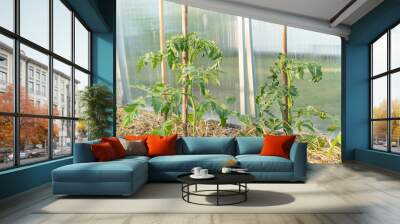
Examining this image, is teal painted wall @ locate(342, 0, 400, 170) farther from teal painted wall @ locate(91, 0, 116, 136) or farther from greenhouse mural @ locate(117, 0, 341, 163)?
teal painted wall @ locate(91, 0, 116, 136)

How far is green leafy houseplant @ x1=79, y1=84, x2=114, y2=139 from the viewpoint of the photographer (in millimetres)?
6824

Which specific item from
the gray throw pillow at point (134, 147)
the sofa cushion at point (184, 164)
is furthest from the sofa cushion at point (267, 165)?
the gray throw pillow at point (134, 147)

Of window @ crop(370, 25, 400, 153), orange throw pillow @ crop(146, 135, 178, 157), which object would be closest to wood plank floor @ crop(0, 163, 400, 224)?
orange throw pillow @ crop(146, 135, 178, 157)

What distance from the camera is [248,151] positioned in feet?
20.0

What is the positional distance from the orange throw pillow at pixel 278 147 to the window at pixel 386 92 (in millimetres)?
2486

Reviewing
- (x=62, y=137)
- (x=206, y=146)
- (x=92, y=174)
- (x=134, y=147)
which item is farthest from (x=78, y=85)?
(x=92, y=174)

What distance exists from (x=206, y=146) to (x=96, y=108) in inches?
85.6

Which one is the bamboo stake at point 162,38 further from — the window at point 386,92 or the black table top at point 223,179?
the black table top at point 223,179

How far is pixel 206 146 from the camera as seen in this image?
6.14m

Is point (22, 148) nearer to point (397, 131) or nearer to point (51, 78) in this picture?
point (51, 78)

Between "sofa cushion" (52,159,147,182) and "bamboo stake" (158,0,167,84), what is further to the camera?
"bamboo stake" (158,0,167,84)

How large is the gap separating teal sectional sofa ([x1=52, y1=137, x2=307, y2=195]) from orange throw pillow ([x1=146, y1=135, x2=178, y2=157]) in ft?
0.50

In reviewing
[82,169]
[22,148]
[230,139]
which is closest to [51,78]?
[22,148]

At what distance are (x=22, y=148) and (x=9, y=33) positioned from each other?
1360 mm
